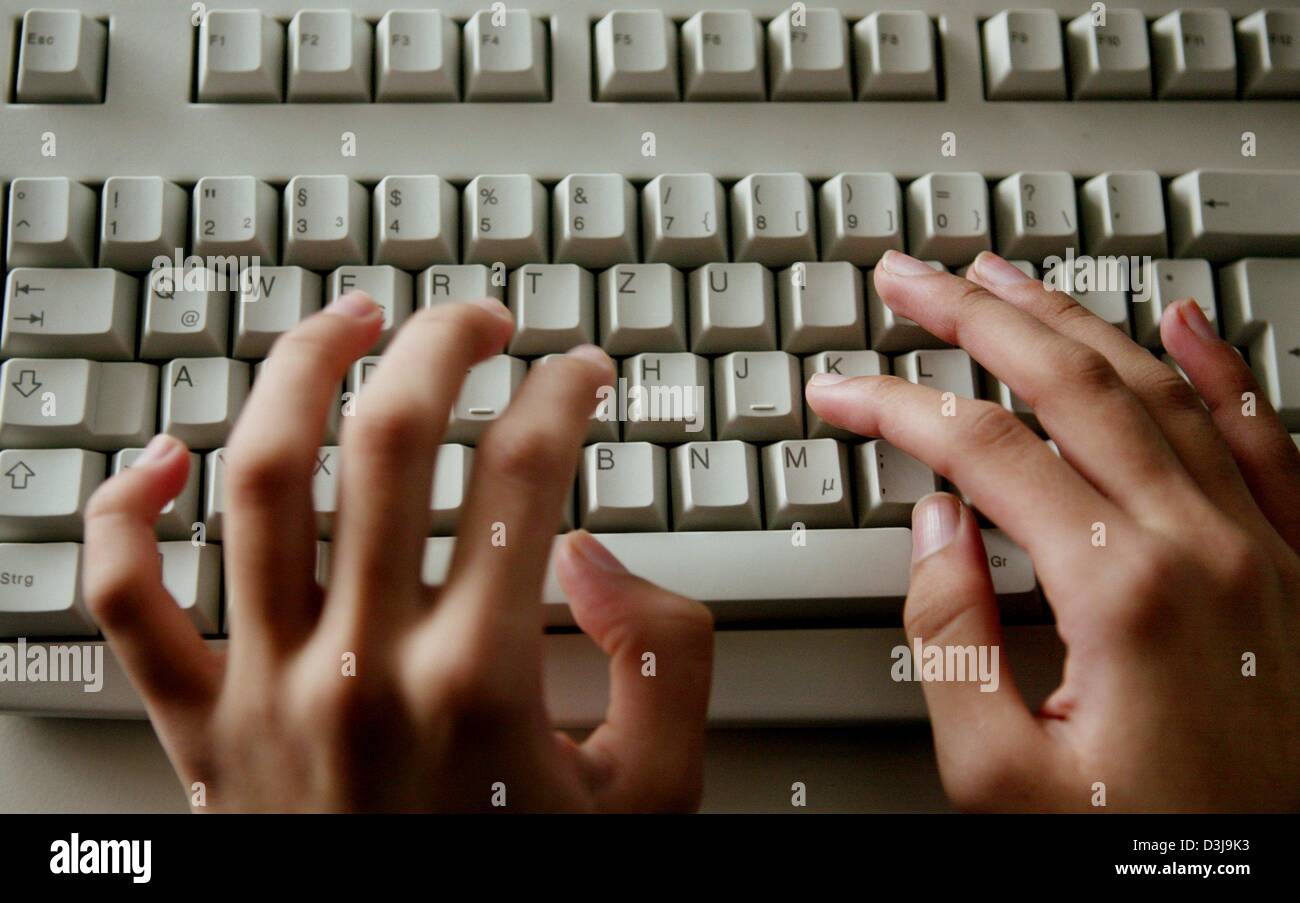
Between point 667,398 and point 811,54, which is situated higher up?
point 811,54

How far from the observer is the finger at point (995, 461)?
0.45 meters

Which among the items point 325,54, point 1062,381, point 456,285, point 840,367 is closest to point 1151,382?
point 1062,381

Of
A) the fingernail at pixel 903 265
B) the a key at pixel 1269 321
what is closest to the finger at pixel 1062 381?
the fingernail at pixel 903 265

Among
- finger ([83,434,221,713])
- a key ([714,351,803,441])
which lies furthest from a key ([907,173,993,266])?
finger ([83,434,221,713])

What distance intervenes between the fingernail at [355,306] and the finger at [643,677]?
6.0 inches

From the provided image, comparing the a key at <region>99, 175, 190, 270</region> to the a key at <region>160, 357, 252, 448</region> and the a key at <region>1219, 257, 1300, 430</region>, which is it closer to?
the a key at <region>160, 357, 252, 448</region>

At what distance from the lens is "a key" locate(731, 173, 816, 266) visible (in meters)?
0.53

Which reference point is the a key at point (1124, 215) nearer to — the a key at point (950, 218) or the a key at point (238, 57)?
the a key at point (950, 218)

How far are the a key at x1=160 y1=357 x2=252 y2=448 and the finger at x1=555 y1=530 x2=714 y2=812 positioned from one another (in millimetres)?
190

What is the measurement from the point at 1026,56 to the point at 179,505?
0.54 m

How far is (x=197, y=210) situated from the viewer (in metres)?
0.53

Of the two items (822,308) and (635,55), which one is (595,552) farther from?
(635,55)

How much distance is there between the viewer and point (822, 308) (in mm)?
529
